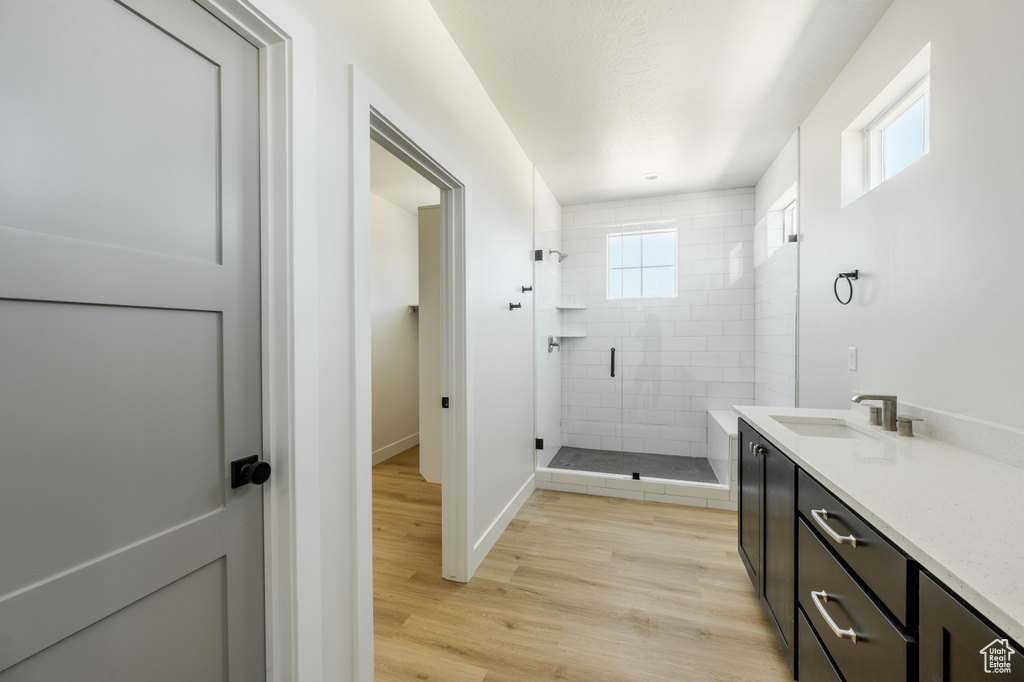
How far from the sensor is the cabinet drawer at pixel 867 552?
797 mm

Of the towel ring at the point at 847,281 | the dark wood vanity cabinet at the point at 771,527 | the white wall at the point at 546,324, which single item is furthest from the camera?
the white wall at the point at 546,324

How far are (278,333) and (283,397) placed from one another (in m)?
0.16

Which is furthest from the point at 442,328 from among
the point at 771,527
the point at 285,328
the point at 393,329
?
the point at 393,329

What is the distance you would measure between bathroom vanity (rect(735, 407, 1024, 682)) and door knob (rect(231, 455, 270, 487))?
4.36 ft

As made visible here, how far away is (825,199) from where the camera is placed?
7.70ft

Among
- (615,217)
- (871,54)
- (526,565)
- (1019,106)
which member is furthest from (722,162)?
(526,565)

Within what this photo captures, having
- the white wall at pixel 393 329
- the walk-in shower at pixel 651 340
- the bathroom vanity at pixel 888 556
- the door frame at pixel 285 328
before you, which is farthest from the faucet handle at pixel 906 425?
the white wall at pixel 393 329

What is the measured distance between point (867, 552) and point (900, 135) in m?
1.88

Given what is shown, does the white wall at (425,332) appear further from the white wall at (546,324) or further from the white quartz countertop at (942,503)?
the white quartz countertop at (942,503)

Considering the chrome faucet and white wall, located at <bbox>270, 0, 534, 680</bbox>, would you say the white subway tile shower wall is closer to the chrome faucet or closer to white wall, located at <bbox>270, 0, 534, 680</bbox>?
white wall, located at <bbox>270, 0, 534, 680</bbox>

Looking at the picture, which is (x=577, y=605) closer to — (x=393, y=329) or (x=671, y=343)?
(x=671, y=343)

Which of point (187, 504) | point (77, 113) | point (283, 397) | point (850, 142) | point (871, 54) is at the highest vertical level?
point (871, 54)

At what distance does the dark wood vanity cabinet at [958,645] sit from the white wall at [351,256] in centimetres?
130

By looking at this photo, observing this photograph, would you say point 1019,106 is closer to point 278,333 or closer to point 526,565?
point 278,333
